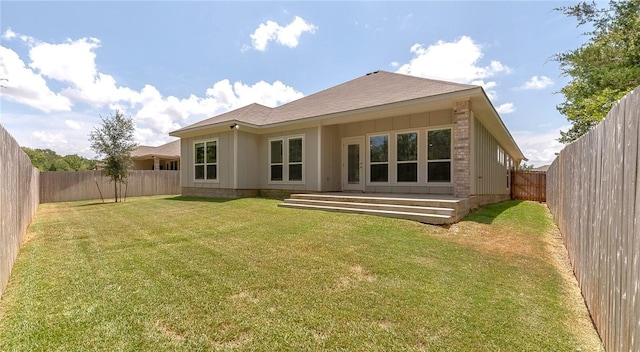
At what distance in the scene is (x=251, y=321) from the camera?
2488mm

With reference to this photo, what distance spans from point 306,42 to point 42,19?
876 cm

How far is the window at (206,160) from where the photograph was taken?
12.4 metres

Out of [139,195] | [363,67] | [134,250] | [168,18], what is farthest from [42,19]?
[363,67]

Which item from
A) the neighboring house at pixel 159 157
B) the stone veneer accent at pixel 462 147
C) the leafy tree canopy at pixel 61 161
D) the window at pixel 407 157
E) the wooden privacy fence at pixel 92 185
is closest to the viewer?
the stone veneer accent at pixel 462 147

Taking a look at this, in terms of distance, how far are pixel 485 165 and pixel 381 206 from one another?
5348mm

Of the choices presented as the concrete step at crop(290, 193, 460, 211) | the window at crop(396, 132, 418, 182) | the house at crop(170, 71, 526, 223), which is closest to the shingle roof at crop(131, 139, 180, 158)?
the house at crop(170, 71, 526, 223)

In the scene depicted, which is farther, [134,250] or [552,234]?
[552,234]

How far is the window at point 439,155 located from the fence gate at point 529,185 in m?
9.81

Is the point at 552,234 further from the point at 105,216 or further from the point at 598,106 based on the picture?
the point at 105,216

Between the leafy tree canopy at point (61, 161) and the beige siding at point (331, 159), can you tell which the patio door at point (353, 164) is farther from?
the leafy tree canopy at point (61, 161)

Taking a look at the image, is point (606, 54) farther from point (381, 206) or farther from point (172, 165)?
point (172, 165)

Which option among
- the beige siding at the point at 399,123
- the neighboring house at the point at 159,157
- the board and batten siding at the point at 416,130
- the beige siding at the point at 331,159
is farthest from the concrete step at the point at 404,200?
the neighboring house at the point at 159,157

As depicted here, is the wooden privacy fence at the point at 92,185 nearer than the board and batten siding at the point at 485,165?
No

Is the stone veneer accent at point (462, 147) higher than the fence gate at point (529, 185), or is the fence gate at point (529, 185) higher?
the stone veneer accent at point (462, 147)
